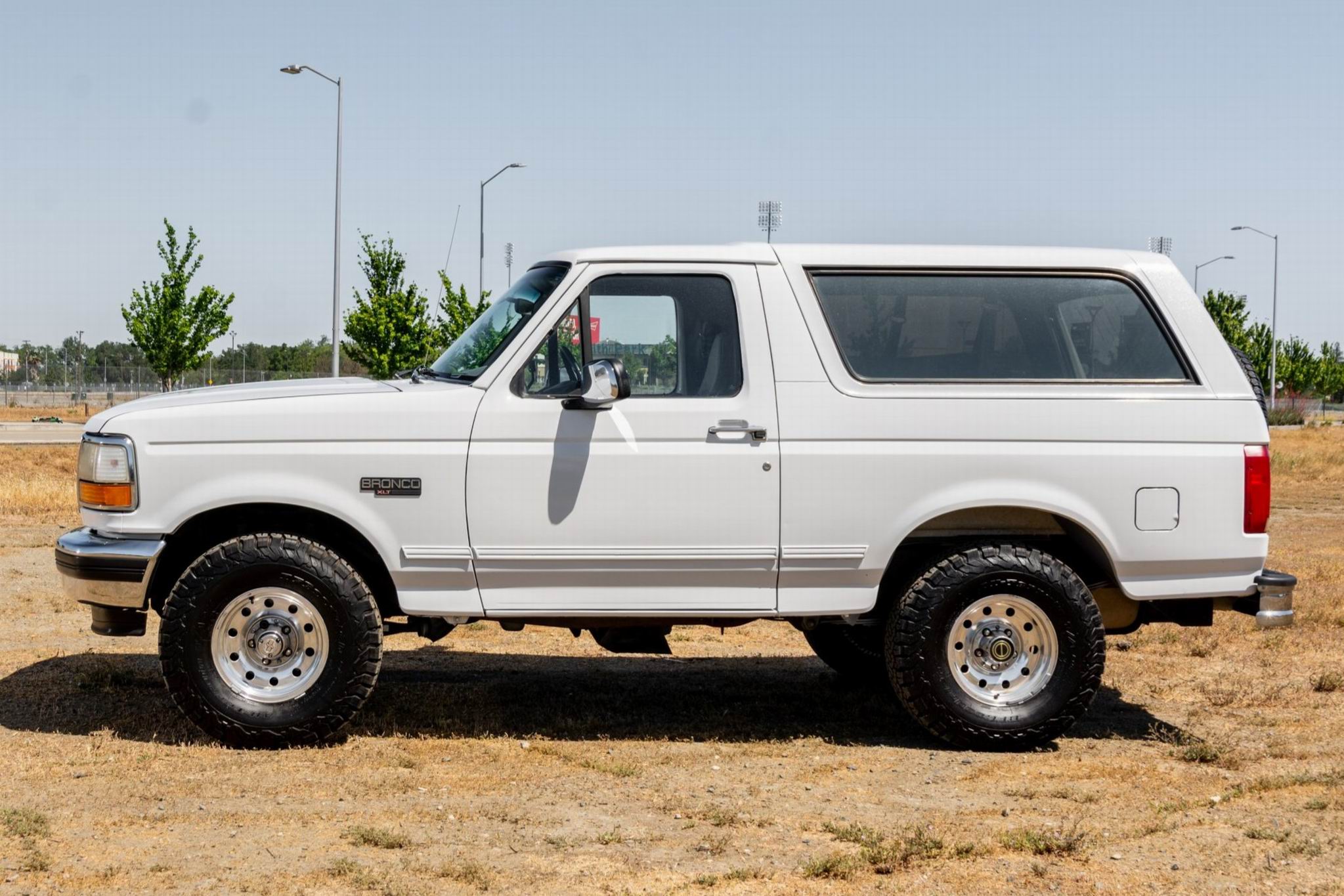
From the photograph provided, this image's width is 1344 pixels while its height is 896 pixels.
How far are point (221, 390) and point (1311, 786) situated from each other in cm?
498

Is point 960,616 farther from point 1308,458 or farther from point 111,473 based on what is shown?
point 1308,458

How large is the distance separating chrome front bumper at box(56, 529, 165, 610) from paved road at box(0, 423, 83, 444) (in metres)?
22.4

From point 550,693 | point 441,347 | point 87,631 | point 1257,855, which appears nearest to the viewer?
point 1257,855

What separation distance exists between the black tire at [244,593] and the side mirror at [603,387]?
4.05 ft

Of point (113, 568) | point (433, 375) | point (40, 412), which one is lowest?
point (113, 568)

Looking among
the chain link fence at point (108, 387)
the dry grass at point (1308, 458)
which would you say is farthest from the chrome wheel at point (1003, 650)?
the chain link fence at point (108, 387)

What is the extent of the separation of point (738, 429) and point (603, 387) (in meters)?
0.66

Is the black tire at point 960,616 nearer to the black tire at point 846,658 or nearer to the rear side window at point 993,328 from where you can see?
the rear side window at point 993,328

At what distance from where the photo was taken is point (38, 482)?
1952 cm

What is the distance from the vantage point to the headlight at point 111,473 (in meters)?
6.12

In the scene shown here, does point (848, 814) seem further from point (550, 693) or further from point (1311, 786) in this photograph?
point (550, 693)

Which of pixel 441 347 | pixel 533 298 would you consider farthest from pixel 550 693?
pixel 441 347

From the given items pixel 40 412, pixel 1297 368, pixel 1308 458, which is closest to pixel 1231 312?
pixel 1297 368

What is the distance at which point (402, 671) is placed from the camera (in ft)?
26.4
